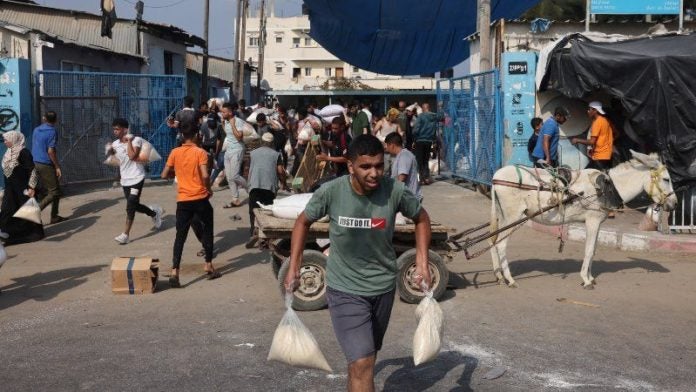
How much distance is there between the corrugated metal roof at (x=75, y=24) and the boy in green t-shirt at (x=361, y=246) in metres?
23.3

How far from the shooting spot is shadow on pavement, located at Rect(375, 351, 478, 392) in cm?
572

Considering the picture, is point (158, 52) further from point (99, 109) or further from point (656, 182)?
point (656, 182)

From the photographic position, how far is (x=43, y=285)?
938 centimetres

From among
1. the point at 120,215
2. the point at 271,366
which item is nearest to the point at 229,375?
the point at 271,366

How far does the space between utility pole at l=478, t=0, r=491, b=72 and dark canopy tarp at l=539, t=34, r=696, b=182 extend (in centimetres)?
332

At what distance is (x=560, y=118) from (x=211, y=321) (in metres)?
8.13

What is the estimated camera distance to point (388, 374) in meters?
5.96

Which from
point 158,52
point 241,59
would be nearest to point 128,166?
point 158,52

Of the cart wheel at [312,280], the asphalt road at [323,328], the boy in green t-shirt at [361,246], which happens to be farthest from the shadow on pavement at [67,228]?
the boy in green t-shirt at [361,246]

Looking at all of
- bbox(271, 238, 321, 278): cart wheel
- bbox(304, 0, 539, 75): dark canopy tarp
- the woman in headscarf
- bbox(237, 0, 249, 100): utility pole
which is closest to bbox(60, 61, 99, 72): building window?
bbox(304, 0, 539, 75): dark canopy tarp

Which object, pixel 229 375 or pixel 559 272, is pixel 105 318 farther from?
pixel 559 272

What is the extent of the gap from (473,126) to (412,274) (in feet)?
33.6

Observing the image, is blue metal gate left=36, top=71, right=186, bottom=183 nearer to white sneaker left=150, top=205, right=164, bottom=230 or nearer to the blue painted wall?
the blue painted wall

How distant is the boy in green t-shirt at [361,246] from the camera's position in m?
4.49
